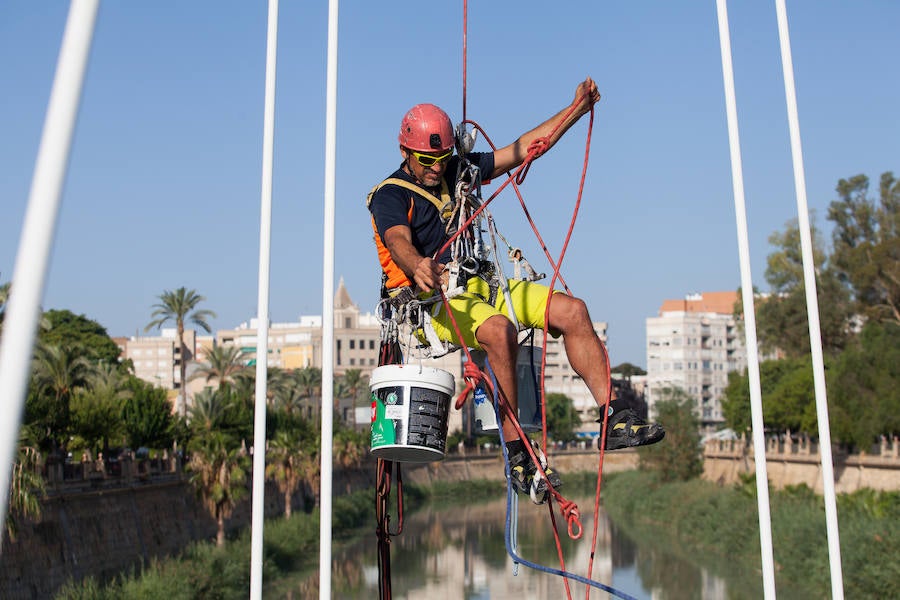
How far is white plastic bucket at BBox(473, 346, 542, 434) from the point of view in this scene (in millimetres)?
5840

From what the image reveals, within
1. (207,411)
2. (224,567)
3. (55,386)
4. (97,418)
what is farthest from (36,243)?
(207,411)

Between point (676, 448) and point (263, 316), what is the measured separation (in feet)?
191

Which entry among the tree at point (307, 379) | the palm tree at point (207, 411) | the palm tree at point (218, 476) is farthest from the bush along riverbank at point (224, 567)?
the tree at point (307, 379)

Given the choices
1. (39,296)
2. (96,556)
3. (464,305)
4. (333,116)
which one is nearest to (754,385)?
(464,305)

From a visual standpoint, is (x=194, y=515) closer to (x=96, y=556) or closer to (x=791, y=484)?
(x=96, y=556)

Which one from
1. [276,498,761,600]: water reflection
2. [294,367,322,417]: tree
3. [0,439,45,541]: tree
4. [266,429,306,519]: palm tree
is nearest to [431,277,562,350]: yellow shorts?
[0,439,45,541]: tree

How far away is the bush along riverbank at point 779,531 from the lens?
3116 centimetres

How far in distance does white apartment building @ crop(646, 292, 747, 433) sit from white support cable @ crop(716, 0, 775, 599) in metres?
110

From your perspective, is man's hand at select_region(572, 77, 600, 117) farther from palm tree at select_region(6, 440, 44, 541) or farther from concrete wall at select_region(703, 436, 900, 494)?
concrete wall at select_region(703, 436, 900, 494)

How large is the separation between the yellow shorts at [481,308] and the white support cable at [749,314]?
1.05 meters

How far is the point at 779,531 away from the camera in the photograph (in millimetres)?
38500

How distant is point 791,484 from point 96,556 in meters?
31.1

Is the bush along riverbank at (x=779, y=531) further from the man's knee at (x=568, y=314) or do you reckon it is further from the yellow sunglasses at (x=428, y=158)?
the yellow sunglasses at (x=428, y=158)

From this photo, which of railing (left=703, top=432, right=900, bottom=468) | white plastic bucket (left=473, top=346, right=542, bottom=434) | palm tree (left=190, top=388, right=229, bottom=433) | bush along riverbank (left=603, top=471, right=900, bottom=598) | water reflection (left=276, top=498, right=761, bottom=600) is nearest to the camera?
white plastic bucket (left=473, top=346, right=542, bottom=434)
